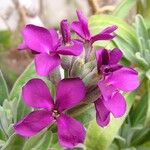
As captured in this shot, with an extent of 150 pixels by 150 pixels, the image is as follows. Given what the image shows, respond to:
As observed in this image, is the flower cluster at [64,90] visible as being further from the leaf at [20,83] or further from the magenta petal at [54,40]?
the leaf at [20,83]

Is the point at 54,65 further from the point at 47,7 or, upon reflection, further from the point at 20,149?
the point at 47,7

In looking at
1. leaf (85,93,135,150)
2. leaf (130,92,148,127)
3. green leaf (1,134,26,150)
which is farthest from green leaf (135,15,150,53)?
green leaf (1,134,26,150)

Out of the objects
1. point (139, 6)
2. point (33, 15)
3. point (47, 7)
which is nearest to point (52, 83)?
point (139, 6)

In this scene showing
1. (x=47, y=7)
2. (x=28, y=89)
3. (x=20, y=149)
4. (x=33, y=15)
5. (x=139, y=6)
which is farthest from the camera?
(x=47, y=7)

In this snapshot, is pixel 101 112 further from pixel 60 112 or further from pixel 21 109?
pixel 21 109

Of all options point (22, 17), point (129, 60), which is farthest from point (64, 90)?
point (22, 17)

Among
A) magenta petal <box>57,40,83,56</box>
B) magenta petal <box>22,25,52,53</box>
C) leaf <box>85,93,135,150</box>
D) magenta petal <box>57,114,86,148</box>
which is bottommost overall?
leaf <box>85,93,135,150</box>

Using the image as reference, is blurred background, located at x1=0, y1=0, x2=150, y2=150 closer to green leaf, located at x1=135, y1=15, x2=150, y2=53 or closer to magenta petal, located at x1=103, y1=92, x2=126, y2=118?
green leaf, located at x1=135, y1=15, x2=150, y2=53

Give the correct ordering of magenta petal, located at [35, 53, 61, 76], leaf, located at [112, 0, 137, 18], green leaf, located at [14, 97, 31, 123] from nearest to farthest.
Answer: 1. magenta petal, located at [35, 53, 61, 76]
2. green leaf, located at [14, 97, 31, 123]
3. leaf, located at [112, 0, 137, 18]
